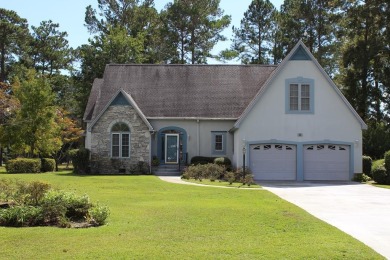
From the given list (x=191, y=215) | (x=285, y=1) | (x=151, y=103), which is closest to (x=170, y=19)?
(x=285, y=1)

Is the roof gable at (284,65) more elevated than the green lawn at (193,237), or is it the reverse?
the roof gable at (284,65)

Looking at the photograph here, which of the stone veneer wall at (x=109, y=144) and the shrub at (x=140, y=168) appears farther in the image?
the stone veneer wall at (x=109, y=144)

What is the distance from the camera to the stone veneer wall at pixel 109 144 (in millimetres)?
31406

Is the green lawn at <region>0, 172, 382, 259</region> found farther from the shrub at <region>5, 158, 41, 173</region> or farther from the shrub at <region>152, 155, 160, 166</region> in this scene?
the shrub at <region>5, 158, 41, 173</region>

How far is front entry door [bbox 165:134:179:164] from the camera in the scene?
109 feet

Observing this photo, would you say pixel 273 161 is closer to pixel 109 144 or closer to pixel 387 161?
pixel 387 161

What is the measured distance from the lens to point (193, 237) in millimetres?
9633

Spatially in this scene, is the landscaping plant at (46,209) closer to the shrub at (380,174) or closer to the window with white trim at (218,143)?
the shrub at (380,174)

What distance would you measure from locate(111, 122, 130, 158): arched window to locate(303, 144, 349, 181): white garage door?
1160 cm

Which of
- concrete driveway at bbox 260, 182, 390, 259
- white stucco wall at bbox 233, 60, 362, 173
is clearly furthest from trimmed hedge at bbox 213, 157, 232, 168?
concrete driveway at bbox 260, 182, 390, 259

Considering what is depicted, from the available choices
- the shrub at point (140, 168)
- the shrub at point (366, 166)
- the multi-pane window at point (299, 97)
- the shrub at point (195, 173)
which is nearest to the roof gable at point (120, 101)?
the shrub at point (140, 168)

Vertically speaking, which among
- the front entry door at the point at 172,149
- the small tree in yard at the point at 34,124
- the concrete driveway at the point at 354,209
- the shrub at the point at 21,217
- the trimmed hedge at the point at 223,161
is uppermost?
the small tree in yard at the point at 34,124

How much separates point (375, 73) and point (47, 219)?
38121 millimetres

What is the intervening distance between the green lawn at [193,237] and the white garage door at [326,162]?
14.3m
